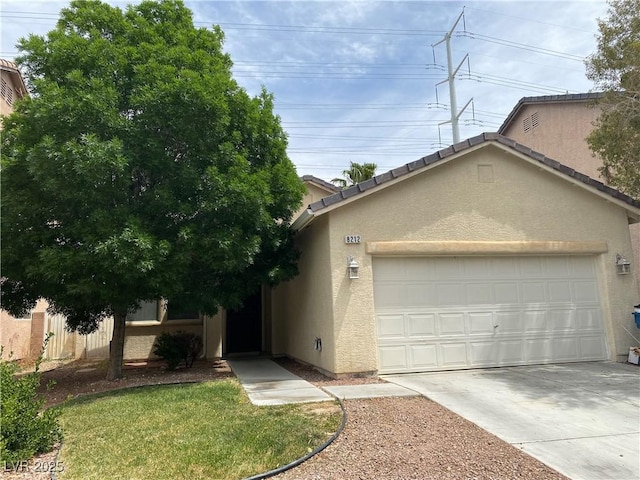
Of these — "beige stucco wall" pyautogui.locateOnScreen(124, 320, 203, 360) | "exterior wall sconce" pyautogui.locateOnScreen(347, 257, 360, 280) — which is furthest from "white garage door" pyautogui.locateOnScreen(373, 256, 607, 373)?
"beige stucco wall" pyautogui.locateOnScreen(124, 320, 203, 360)

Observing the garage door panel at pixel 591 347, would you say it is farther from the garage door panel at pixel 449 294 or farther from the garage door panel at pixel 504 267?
the garage door panel at pixel 449 294

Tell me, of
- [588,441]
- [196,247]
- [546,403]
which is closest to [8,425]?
[196,247]

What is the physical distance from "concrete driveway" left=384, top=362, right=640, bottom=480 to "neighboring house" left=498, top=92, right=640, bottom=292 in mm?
8357

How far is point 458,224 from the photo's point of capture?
9.92m

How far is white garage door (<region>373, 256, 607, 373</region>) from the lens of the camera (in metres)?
9.53

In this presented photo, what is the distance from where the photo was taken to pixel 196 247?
→ 8758 mm

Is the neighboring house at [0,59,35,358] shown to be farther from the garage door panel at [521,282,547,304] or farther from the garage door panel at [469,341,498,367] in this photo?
the garage door panel at [521,282,547,304]

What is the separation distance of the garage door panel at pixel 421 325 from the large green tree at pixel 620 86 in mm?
6187

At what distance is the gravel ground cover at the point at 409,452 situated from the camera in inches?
170

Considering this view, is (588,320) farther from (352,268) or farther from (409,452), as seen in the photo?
(409,452)

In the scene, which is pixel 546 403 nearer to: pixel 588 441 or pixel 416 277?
pixel 588 441

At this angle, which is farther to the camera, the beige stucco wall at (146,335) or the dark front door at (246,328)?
the dark front door at (246,328)

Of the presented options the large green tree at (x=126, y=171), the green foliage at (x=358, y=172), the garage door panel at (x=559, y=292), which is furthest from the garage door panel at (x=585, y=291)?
the green foliage at (x=358, y=172)

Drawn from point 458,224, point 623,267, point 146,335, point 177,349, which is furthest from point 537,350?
point 146,335
